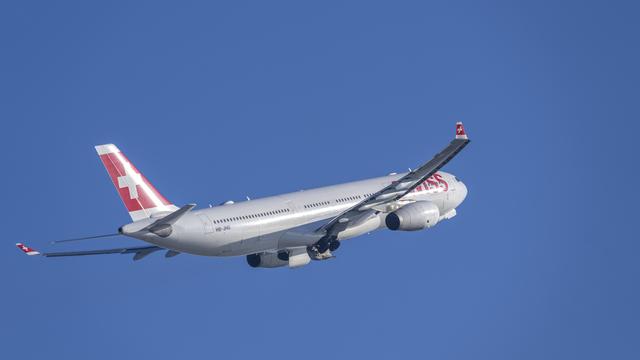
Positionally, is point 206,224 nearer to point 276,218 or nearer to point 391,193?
point 276,218

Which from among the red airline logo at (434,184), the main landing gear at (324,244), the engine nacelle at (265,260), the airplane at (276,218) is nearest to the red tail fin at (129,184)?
the airplane at (276,218)

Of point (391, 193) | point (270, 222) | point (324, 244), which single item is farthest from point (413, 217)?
point (270, 222)

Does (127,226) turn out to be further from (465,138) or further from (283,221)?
(465,138)

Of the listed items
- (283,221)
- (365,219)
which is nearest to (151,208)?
(283,221)

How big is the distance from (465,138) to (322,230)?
11275 millimetres

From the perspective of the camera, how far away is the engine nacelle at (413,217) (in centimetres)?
8056

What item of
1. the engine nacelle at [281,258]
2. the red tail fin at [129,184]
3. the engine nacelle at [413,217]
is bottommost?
the engine nacelle at [281,258]

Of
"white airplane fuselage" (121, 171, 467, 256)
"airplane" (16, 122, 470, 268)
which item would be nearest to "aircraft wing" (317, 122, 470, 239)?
"airplane" (16, 122, 470, 268)

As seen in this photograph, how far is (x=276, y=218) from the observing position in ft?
255

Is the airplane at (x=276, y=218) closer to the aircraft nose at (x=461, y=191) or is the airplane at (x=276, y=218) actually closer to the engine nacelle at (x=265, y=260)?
the engine nacelle at (x=265, y=260)

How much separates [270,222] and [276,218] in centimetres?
59

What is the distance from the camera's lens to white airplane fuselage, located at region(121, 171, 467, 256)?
7319 cm

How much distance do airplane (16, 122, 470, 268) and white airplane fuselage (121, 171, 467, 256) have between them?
5 cm

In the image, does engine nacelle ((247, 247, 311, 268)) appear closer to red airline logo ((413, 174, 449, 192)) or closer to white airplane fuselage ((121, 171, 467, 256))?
white airplane fuselage ((121, 171, 467, 256))
